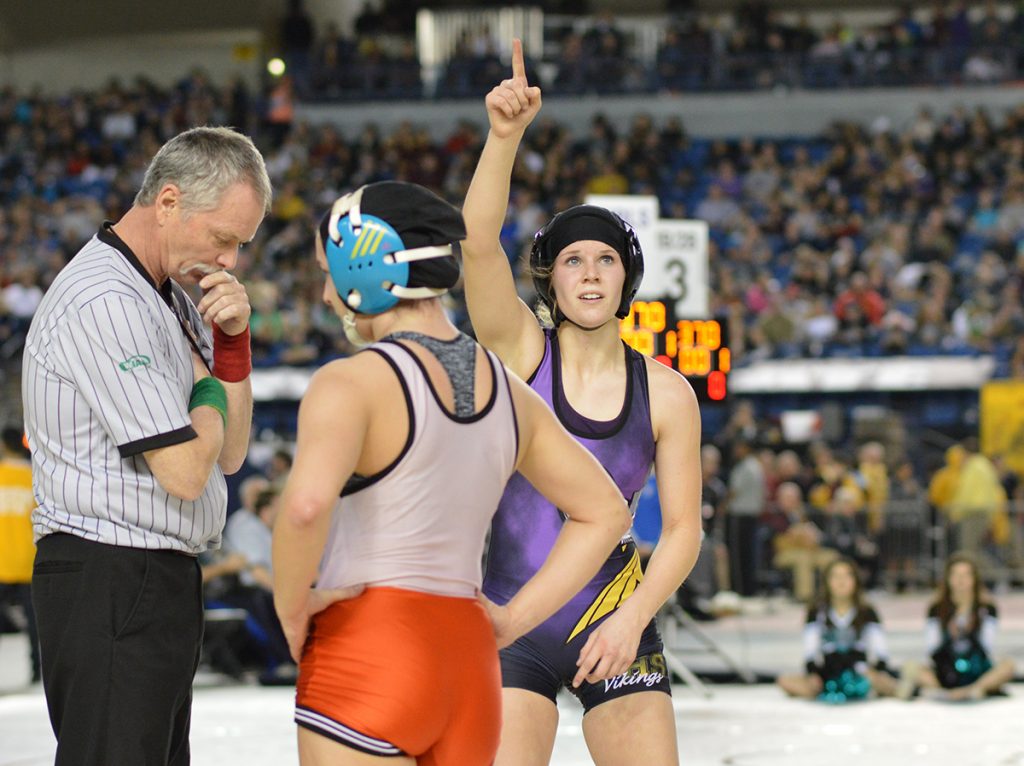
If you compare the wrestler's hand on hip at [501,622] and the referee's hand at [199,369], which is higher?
the referee's hand at [199,369]

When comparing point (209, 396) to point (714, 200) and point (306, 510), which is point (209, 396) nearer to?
point (306, 510)

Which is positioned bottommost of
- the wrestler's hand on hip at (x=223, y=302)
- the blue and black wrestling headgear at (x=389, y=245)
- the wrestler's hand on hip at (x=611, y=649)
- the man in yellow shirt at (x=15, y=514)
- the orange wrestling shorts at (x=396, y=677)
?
the man in yellow shirt at (x=15, y=514)

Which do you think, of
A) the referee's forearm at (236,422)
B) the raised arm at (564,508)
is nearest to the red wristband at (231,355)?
the referee's forearm at (236,422)

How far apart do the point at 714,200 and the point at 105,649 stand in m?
22.4

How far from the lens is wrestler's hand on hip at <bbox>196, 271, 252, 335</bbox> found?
3648 millimetres

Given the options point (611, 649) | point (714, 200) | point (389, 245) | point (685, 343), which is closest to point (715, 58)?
point (714, 200)

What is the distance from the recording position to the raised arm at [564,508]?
3.18 meters

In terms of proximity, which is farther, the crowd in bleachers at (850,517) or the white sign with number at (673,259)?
the crowd in bleachers at (850,517)

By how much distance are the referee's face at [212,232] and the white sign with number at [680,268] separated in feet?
24.6

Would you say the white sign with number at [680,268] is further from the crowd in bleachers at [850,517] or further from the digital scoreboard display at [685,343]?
the crowd in bleachers at [850,517]

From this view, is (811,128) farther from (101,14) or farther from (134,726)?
(134,726)

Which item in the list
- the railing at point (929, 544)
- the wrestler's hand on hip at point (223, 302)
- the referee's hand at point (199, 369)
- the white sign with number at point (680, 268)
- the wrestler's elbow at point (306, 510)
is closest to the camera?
the wrestler's elbow at point (306, 510)

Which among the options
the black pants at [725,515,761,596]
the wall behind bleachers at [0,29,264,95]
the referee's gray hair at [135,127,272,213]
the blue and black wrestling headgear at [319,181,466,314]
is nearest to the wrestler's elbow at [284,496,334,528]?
the blue and black wrestling headgear at [319,181,466,314]

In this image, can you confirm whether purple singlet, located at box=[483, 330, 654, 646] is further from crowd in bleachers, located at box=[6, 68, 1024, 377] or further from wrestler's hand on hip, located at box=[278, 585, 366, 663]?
crowd in bleachers, located at box=[6, 68, 1024, 377]
